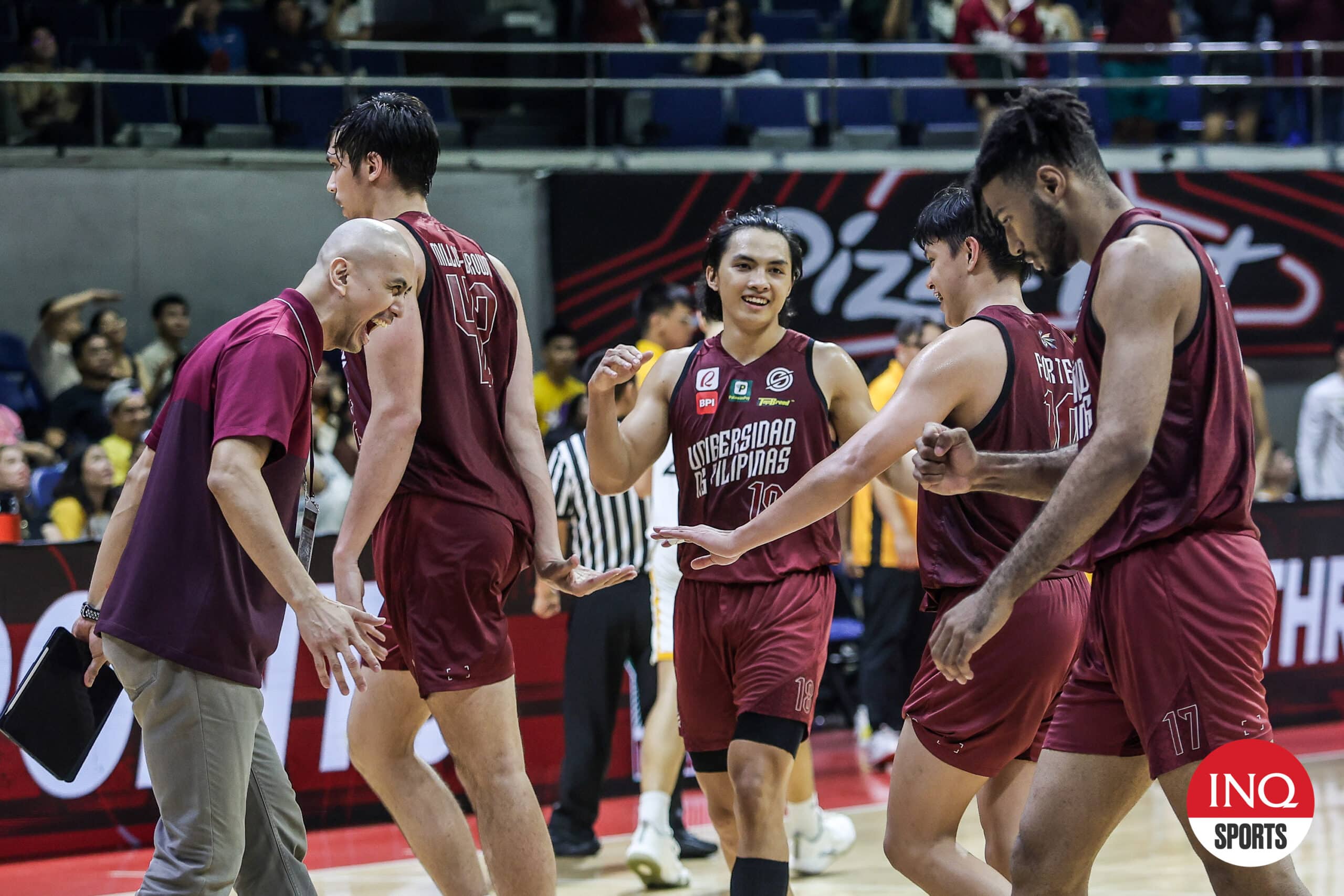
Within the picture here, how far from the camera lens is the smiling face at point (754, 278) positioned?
4.80 m

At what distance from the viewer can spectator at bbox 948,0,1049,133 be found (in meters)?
13.0

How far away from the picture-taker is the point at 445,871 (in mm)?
4320

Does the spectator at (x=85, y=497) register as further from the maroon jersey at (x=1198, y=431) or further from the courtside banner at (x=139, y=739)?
the maroon jersey at (x=1198, y=431)

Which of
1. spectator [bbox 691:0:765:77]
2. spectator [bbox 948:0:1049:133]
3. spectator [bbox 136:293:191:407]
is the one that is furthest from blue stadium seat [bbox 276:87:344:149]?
spectator [bbox 948:0:1049:133]

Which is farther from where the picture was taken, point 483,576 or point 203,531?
point 483,576

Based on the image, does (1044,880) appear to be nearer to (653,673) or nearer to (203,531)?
(203,531)

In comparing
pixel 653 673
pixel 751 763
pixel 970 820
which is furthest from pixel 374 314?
pixel 970 820

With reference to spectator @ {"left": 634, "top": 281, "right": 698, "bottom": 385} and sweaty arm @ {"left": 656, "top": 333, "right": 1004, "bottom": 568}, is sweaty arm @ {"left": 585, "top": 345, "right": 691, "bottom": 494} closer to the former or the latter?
sweaty arm @ {"left": 656, "top": 333, "right": 1004, "bottom": 568}

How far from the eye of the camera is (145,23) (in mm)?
12289

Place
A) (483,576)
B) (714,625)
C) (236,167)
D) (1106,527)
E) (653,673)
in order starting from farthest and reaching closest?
(236,167) → (653,673) → (714,625) → (483,576) → (1106,527)

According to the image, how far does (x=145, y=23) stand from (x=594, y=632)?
7.79 meters

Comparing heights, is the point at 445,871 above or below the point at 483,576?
below

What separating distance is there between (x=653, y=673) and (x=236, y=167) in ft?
20.1

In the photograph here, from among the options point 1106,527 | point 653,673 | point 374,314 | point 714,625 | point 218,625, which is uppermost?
point 374,314
